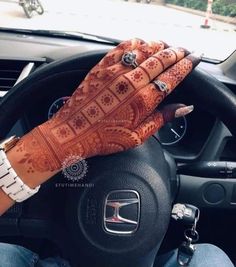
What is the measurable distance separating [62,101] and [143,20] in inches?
133

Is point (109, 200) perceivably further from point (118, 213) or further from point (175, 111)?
point (175, 111)

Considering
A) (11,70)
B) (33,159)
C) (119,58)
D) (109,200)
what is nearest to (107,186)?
(109,200)

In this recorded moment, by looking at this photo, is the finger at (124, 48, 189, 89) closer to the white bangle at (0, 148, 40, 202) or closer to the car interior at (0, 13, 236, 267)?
the car interior at (0, 13, 236, 267)

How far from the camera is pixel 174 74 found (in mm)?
920

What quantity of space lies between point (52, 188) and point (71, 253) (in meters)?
0.16

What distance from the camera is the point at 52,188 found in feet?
3.82

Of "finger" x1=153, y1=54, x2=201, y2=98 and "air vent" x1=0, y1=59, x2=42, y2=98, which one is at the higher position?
"finger" x1=153, y1=54, x2=201, y2=98

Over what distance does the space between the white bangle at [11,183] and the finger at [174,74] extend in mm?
341

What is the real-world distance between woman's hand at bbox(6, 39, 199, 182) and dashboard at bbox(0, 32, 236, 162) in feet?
0.68

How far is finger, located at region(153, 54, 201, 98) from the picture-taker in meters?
0.91

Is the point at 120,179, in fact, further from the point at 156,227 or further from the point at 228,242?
the point at 228,242

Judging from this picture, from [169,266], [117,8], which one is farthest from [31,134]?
[117,8]

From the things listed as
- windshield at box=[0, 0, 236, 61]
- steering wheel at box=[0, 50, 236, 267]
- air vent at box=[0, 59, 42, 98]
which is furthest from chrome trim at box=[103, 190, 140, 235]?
windshield at box=[0, 0, 236, 61]

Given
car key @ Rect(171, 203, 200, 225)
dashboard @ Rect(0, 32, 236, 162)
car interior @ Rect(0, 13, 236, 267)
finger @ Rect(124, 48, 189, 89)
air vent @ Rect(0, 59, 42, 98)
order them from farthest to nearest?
air vent @ Rect(0, 59, 42, 98) → dashboard @ Rect(0, 32, 236, 162) → car key @ Rect(171, 203, 200, 225) → car interior @ Rect(0, 13, 236, 267) → finger @ Rect(124, 48, 189, 89)
